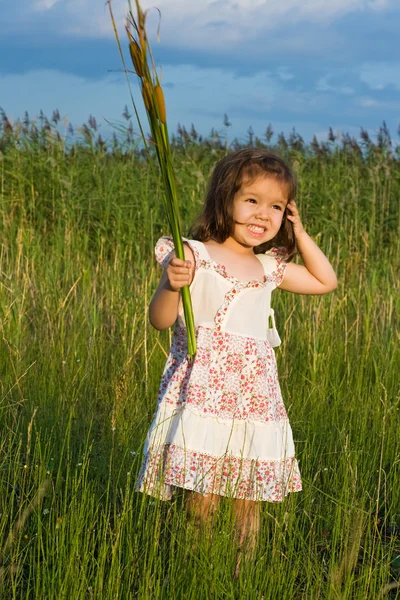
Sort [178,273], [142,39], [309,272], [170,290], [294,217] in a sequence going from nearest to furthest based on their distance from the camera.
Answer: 1. [142,39]
2. [178,273]
3. [170,290]
4. [294,217]
5. [309,272]

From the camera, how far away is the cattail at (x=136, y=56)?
1697 mm

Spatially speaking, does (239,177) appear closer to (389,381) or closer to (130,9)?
(130,9)

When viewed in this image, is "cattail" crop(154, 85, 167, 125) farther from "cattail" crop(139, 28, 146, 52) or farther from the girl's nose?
the girl's nose

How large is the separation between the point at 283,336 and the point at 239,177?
1779 millimetres

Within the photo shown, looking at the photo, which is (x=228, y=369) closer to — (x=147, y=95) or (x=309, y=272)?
(x=309, y=272)

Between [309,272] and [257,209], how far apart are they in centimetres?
37

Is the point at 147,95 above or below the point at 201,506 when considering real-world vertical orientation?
above

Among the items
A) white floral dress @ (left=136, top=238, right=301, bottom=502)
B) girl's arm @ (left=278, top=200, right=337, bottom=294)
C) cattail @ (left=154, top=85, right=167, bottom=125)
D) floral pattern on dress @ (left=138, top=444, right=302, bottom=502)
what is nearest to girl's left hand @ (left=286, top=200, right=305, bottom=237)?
girl's arm @ (left=278, top=200, right=337, bottom=294)

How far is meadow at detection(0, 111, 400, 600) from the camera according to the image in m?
2.00

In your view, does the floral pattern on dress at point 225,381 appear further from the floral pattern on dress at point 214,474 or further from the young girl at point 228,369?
the floral pattern on dress at point 214,474

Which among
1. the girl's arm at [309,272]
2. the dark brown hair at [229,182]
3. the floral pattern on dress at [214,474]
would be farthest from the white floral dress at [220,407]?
the girl's arm at [309,272]

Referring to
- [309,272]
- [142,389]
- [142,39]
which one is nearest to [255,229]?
[309,272]

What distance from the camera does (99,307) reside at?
425cm

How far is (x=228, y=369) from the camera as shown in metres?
2.33
